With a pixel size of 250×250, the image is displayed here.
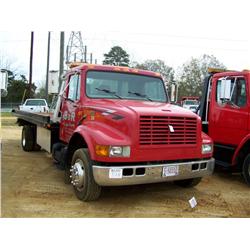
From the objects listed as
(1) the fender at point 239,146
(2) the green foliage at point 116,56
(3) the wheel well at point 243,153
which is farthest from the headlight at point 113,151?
(2) the green foliage at point 116,56

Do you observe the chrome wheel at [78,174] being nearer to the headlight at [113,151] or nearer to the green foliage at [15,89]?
the headlight at [113,151]

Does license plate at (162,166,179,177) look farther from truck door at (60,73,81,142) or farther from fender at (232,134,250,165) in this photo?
fender at (232,134,250,165)

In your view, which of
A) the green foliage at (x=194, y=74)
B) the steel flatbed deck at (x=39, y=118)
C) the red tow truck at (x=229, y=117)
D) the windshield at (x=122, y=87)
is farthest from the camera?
the green foliage at (x=194, y=74)

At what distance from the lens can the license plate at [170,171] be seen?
17.6ft

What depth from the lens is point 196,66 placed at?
5325 cm

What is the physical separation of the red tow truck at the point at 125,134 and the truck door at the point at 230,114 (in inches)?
57.0

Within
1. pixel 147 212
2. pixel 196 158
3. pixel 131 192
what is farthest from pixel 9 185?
pixel 196 158

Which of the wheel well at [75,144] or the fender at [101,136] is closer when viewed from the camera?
the fender at [101,136]

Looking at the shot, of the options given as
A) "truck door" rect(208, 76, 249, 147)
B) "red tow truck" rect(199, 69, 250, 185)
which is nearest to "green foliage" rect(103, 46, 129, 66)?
"red tow truck" rect(199, 69, 250, 185)

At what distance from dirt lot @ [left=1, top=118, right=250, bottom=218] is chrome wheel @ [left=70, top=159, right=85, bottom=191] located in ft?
0.88

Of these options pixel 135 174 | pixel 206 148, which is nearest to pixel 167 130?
pixel 135 174

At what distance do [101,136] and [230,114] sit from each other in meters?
3.41

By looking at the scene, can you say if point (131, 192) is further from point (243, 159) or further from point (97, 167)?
point (243, 159)

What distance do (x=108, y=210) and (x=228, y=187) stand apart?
113 inches
